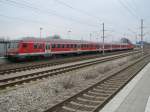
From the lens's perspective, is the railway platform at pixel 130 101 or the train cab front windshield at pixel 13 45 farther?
A: the train cab front windshield at pixel 13 45

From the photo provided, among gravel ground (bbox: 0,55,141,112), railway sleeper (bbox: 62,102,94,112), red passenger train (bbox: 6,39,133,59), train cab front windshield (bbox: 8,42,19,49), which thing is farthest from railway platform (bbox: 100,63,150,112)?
train cab front windshield (bbox: 8,42,19,49)

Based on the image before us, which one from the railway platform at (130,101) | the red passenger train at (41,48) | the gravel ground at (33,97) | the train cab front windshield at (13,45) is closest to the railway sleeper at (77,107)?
the railway platform at (130,101)

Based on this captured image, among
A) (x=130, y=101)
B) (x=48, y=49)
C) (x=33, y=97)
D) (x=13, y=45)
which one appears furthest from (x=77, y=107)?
(x=48, y=49)

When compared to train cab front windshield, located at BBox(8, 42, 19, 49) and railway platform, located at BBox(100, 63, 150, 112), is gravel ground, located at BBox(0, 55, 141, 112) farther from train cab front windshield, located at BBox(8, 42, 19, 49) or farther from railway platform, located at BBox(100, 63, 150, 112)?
train cab front windshield, located at BBox(8, 42, 19, 49)

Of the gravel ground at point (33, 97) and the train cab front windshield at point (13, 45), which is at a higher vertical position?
the train cab front windshield at point (13, 45)

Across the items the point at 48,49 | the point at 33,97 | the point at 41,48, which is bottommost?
the point at 33,97

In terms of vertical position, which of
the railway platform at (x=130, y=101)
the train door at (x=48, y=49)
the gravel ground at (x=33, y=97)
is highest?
the train door at (x=48, y=49)

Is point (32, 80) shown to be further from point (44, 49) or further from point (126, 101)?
point (44, 49)

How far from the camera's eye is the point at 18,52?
81.1 ft

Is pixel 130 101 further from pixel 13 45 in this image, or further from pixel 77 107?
pixel 13 45

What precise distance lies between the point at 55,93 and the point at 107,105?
3.12 m

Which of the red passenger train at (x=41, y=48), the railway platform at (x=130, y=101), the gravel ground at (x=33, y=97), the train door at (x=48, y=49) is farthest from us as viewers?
the train door at (x=48, y=49)

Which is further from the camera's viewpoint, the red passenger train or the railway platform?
the red passenger train

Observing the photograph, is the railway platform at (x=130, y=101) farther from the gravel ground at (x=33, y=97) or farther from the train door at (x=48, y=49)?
the train door at (x=48, y=49)
